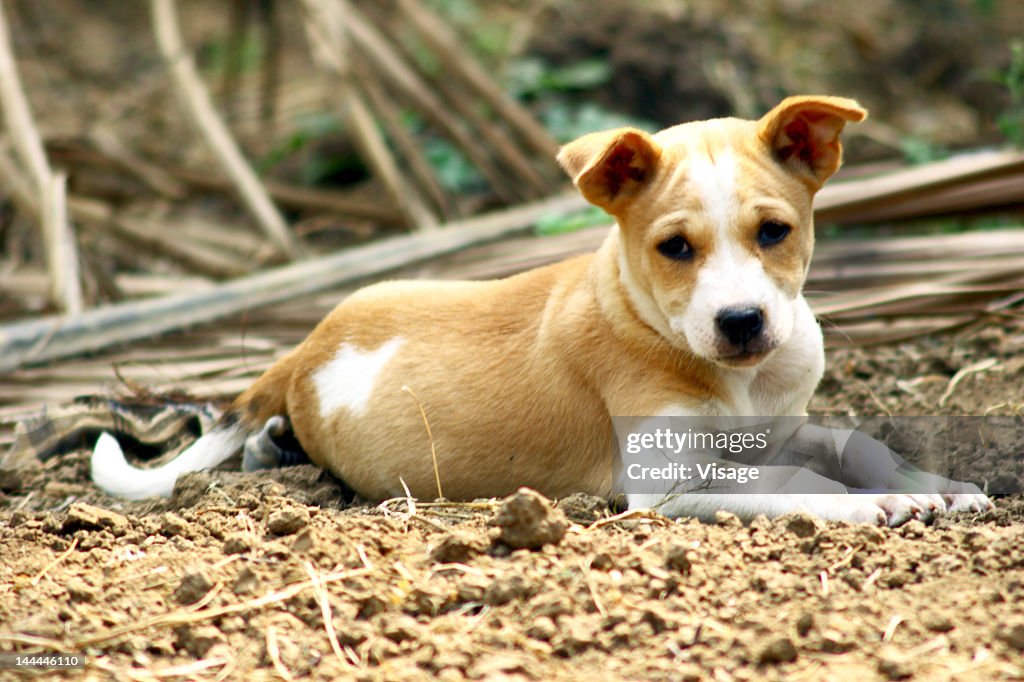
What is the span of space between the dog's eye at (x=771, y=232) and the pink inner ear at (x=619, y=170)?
52 centimetres

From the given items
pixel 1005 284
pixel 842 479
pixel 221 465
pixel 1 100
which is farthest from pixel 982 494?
pixel 1 100

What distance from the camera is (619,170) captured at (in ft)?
14.0

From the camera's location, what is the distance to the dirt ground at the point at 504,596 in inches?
113

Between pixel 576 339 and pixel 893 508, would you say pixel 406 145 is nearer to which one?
pixel 576 339

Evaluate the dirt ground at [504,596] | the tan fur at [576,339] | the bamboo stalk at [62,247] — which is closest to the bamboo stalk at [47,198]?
the bamboo stalk at [62,247]

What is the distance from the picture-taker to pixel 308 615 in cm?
316

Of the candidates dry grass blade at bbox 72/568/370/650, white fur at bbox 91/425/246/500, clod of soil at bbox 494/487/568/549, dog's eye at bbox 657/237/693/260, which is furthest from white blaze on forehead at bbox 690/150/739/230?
white fur at bbox 91/425/246/500

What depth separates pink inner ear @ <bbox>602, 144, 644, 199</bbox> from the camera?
A: 4.19 m

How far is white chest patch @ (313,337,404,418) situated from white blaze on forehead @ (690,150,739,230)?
4.86ft

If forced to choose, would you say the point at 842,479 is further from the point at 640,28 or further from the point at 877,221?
the point at 640,28

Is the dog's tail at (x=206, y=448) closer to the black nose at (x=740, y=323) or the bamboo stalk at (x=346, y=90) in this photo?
the black nose at (x=740, y=323)

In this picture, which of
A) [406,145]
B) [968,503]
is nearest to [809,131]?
[968,503]

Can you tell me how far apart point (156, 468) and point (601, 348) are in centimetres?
214

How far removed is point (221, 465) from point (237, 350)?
1143 mm
